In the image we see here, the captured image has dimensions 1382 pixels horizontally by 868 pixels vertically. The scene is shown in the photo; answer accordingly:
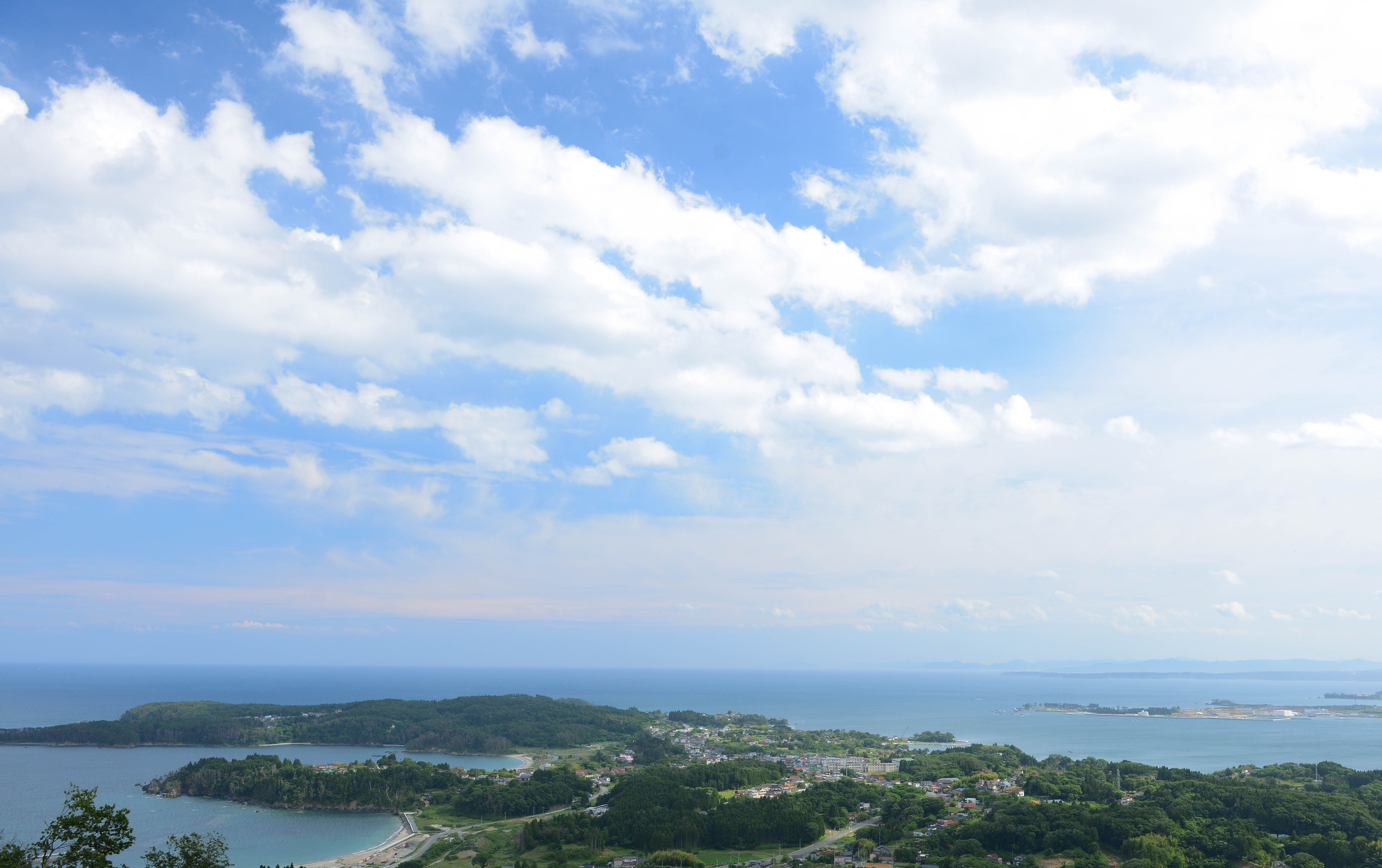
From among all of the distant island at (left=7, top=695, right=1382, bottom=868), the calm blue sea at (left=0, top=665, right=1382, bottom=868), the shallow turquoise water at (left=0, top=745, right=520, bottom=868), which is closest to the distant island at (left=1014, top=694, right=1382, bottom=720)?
the calm blue sea at (left=0, top=665, right=1382, bottom=868)

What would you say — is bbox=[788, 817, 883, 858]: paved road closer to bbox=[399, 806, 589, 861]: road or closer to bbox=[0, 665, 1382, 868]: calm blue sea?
bbox=[399, 806, 589, 861]: road

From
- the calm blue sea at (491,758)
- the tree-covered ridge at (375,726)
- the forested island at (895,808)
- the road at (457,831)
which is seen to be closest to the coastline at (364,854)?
the calm blue sea at (491,758)

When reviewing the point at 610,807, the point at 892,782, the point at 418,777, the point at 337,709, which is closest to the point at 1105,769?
the point at 892,782

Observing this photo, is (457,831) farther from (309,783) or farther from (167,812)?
(167,812)

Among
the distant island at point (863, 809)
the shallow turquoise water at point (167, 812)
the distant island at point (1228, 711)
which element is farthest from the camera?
the distant island at point (1228, 711)

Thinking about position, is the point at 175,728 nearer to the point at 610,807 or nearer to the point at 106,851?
the point at 610,807

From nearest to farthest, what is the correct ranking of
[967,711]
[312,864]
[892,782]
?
[312,864] → [892,782] → [967,711]

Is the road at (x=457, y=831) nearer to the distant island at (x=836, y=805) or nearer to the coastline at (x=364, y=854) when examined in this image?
the distant island at (x=836, y=805)
